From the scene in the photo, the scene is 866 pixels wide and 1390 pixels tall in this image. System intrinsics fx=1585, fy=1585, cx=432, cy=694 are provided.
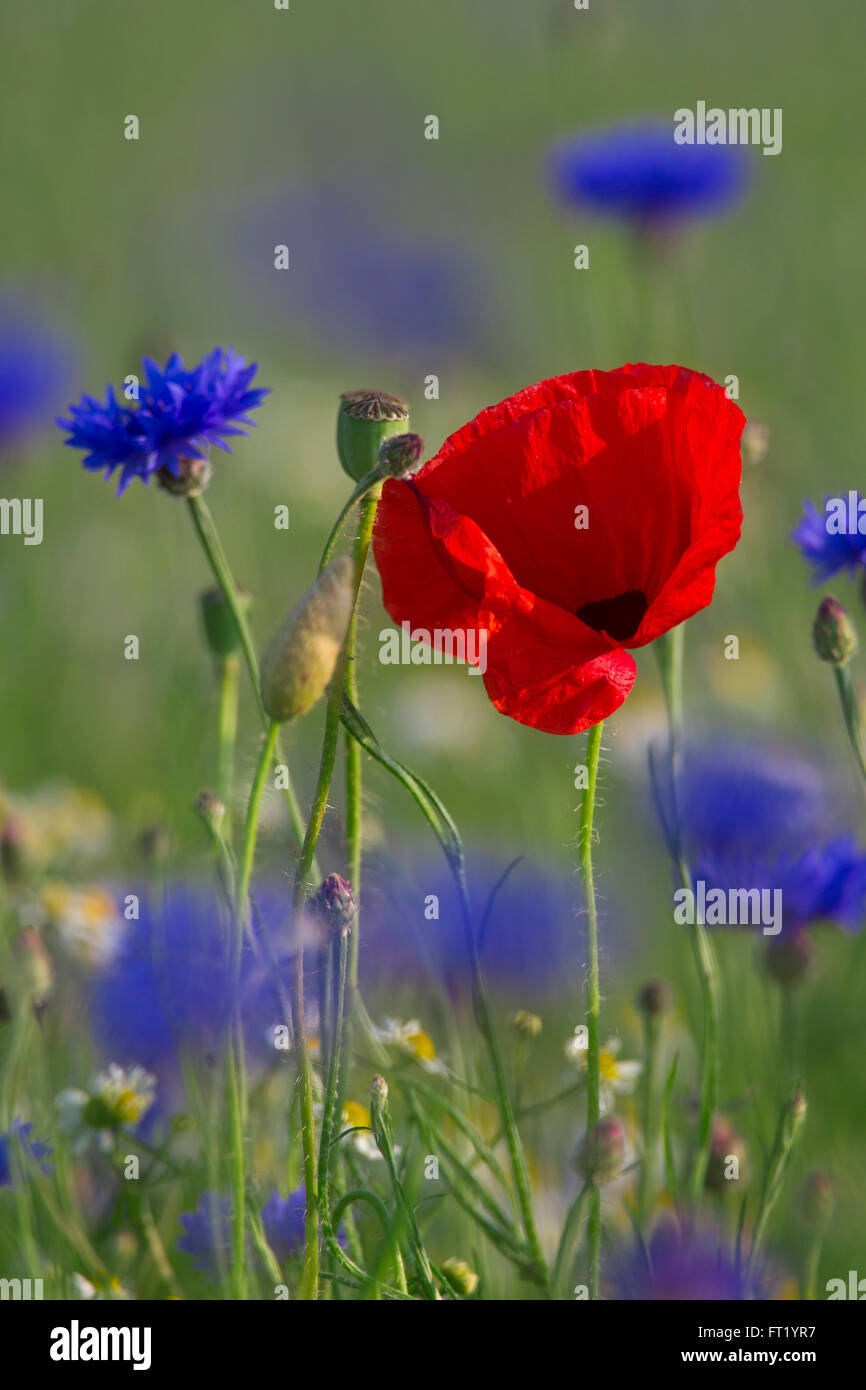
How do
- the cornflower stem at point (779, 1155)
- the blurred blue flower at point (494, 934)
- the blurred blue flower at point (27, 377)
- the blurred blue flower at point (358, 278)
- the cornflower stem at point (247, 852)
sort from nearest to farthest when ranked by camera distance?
the cornflower stem at point (247, 852) → the cornflower stem at point (779, 1155) → the blurred blue flower at point (494, 934) → the blurred blue flower at point (27, 377) → the blurred blue flower at point (358, 278)

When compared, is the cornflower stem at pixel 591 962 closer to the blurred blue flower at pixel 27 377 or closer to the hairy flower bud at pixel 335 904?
the hairy flower bud at pixel 335 904

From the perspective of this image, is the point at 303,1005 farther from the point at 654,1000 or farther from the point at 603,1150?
the point at 654,1000

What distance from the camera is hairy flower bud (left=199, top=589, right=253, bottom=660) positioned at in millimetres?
1116

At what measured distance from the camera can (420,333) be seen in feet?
12.7

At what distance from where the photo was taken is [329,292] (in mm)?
4211

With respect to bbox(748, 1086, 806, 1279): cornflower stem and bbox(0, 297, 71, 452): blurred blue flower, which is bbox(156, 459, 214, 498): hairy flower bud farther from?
bbox(0, 297, 71, 452): blurred blue flower

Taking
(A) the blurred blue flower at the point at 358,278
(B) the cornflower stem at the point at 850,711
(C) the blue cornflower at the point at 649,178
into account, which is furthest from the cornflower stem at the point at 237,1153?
(A) the blurred blue flower at the point at 358,278

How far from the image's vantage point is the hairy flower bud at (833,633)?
102 cm

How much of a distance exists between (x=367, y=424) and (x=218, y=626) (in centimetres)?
33

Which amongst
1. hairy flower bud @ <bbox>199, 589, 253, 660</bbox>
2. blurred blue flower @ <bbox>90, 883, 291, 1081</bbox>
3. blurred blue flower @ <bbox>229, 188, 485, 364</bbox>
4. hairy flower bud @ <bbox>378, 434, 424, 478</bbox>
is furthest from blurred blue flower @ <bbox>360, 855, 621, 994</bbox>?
blurred blue flower @ <bbox>229, 188, 485, 364</bbox>

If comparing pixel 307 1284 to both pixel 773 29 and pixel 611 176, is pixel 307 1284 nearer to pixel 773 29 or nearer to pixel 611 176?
pixel 611 176

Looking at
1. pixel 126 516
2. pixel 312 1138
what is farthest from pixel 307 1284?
pixel 126 516

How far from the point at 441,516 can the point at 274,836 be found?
1.64ft

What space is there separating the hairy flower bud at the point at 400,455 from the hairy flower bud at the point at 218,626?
380mm
